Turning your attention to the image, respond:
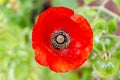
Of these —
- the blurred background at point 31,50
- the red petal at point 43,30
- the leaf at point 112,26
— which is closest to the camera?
the red petal at point 43,30

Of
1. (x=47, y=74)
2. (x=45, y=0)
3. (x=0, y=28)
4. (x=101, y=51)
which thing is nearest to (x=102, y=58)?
(x=101, y=51)

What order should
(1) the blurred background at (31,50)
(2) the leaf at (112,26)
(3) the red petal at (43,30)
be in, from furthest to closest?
1. (2) the leaf at (112,26)
2. (1) the blurred background at (31,50)
3. (3) the red petal at (43,30)

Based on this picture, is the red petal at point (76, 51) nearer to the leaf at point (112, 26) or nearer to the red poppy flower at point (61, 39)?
the red poppy flower at point (61, 39)

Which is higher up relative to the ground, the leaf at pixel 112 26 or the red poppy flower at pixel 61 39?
the leaf at pixel 112 26

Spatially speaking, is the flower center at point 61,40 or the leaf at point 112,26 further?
the leaf at point 112,26

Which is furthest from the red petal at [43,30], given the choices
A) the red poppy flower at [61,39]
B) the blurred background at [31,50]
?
the blurred background at [31,50]

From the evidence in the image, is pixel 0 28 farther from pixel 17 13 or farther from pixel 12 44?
pixel 17 13

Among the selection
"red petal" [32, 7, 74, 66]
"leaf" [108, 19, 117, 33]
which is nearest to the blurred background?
"leaf" [108, 19, 117, 33]

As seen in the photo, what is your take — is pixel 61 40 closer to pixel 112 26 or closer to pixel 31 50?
pixel 112 26
